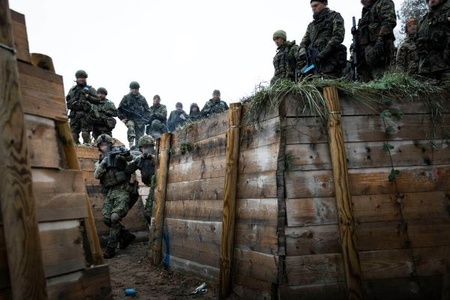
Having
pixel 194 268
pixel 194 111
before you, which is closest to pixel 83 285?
pixel 194 268

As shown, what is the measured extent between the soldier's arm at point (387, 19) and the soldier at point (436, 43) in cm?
49

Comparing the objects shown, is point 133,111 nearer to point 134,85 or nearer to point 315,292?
point 134,85

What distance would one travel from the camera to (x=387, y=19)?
609 centimetres

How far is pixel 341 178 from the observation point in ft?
12.0

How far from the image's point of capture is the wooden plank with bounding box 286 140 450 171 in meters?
3.79

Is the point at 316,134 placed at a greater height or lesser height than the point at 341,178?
greater

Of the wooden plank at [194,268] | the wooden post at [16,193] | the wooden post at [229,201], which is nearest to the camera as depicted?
the wooden post at [16,193]

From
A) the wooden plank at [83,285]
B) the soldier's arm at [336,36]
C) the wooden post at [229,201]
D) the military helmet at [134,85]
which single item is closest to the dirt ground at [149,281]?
the wooden post at [229,201]

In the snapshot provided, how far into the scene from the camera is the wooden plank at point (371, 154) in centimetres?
379

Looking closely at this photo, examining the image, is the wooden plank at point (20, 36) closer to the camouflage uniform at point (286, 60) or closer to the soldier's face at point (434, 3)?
the soldier's face at point (434, 3)

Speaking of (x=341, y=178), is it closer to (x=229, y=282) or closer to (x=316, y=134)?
(x=316, y=134)

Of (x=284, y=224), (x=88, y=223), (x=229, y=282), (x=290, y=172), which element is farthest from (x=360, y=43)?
(x=88, y=223)

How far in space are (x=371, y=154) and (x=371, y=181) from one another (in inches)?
11.6

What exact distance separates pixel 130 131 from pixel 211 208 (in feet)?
31.7
